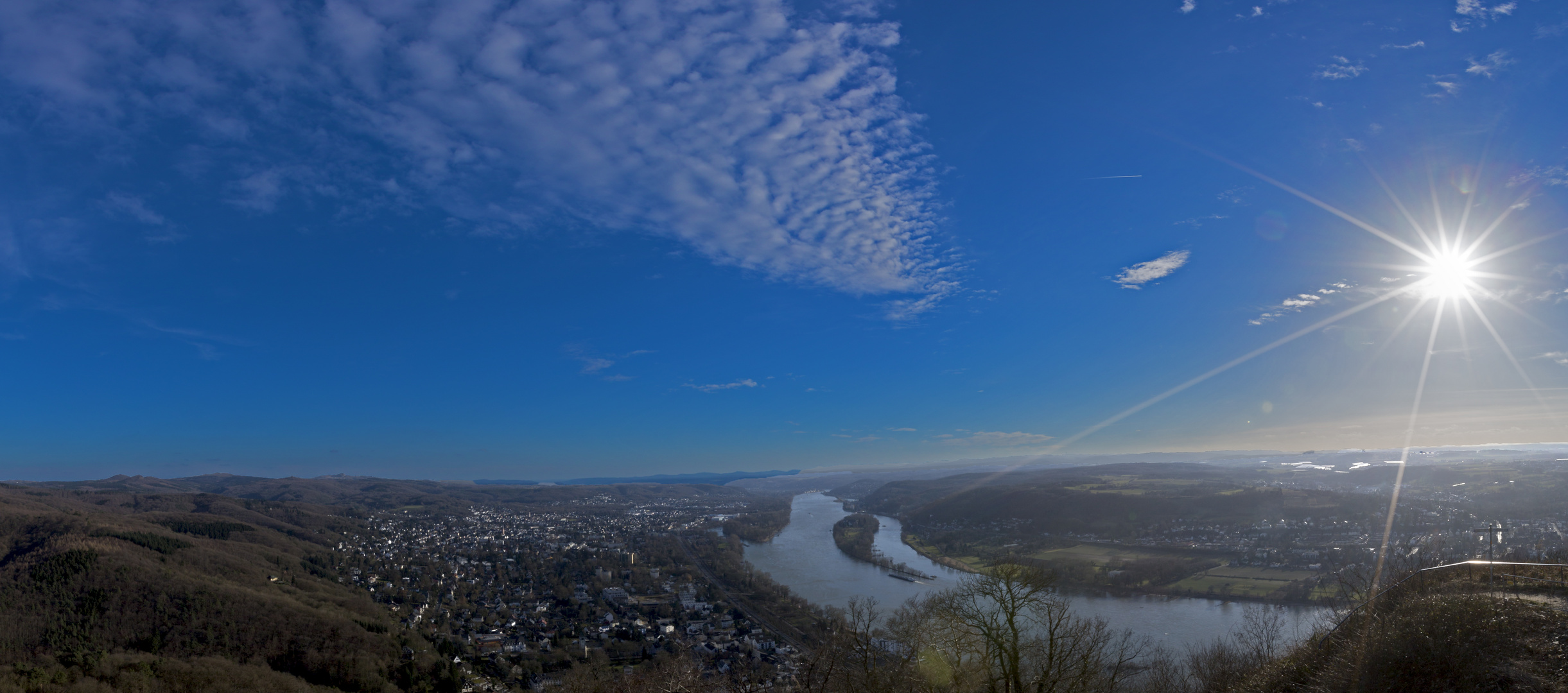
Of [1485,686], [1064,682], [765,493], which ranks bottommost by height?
[765,493]

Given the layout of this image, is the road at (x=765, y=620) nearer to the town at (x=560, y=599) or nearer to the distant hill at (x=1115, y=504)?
the town at (x=560, y=599)

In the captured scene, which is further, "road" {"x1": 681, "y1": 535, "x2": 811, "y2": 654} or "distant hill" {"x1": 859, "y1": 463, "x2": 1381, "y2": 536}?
"distant hill" {"x1": 859, "y1": 463, "x2": 1381, "y2": 536}

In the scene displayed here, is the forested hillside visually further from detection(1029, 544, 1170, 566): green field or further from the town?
detection(1029, 544, 1170, 566): green field

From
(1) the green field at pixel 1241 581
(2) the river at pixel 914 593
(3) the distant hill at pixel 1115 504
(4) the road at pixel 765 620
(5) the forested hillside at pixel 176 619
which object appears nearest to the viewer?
(5) the forested hillside at pixel 176 619

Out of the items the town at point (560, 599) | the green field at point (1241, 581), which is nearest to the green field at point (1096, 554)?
the green field at point (1241, 581)

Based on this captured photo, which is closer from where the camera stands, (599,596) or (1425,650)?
(1425,650)

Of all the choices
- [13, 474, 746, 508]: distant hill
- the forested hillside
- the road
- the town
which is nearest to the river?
the road

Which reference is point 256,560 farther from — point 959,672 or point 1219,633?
point 1219,633

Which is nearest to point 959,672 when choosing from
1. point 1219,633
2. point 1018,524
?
point 1219,633

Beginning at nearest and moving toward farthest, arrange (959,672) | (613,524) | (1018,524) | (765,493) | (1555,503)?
(959,672) < (1555,503) < (1018,524) < (613,524) < (765,493)
